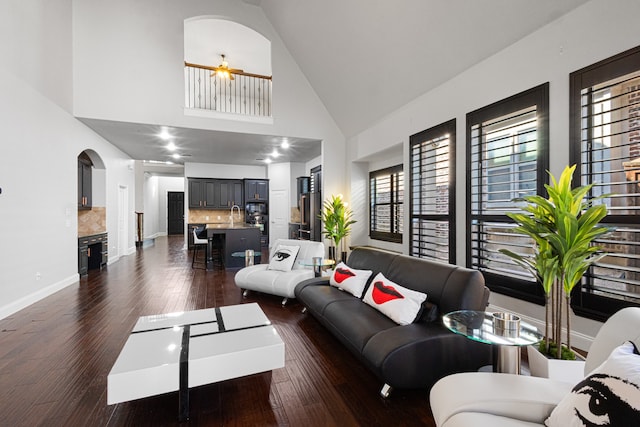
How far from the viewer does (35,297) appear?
416cm

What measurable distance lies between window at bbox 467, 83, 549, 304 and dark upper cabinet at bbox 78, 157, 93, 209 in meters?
7.00

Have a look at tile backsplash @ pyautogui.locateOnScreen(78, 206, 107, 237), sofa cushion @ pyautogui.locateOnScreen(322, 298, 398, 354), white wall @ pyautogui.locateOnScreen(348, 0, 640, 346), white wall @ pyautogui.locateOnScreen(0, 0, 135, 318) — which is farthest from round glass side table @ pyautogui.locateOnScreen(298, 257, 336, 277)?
tile backsplash @ pyautogui.locateOnScreen(78, 206, 107, 237)

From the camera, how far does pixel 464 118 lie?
397cm

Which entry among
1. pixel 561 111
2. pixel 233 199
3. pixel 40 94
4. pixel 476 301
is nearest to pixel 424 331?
pixel 476 301

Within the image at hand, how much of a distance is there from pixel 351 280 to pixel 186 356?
5.93ft

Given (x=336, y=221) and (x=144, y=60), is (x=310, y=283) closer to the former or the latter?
(x=336, y=221)

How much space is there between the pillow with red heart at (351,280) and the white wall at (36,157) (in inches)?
156

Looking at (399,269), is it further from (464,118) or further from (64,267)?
(64,267)

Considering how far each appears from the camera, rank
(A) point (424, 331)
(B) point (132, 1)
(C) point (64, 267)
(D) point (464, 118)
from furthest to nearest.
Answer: (B) point (132, 1), (C) point (64, 267), (D) point (464, 118), (A) point (424, 331)

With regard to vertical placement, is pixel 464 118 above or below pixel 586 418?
above

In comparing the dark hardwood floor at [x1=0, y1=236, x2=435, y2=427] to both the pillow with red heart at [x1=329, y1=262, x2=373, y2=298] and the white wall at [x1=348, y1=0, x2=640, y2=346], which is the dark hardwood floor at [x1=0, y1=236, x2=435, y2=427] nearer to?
the pillow with red heart at [x1=329, y1=262, x2=373, y2=298]

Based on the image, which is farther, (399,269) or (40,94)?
(40,94)

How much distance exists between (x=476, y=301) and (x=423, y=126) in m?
3.24

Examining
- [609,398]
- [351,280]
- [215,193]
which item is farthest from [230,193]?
[609,398]
